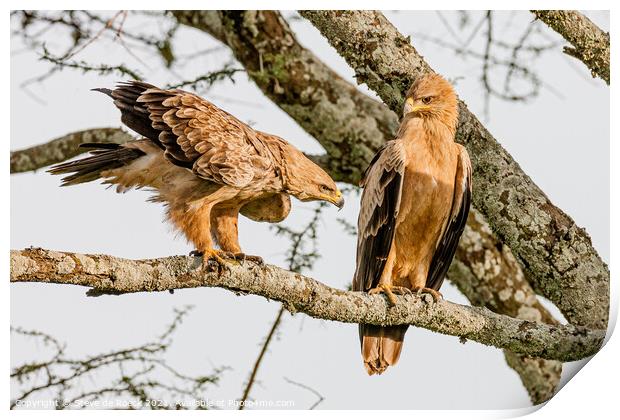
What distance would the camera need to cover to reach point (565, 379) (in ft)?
13.0

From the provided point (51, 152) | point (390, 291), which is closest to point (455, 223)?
point (390, 291)

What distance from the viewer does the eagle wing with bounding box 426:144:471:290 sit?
379cm

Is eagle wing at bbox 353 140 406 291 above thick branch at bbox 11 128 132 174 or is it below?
below

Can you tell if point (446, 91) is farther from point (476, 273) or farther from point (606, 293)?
point (476, 273)

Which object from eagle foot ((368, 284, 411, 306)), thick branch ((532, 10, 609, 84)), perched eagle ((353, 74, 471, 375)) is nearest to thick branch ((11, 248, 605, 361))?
eagle foot ((368, 284, 411, 306))

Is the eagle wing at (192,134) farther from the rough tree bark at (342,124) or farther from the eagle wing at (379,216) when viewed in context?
the rough tree bark at (342,124)

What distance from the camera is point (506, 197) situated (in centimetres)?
394

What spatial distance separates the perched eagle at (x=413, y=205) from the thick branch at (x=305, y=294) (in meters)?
0.16

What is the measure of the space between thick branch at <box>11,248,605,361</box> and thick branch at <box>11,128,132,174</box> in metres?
2.06

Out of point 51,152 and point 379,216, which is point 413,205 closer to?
point 379,216

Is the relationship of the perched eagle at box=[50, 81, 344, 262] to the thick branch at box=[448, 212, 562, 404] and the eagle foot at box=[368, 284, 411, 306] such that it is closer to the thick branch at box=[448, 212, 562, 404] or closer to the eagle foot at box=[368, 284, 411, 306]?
the eagle foot at box=[368, 284, 411, 306]

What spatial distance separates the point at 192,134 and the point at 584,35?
1822 millimetres

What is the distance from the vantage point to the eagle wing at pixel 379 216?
363 cm

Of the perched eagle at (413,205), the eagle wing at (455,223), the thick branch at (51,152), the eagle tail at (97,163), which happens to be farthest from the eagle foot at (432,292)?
the thick branch at (51,152)
